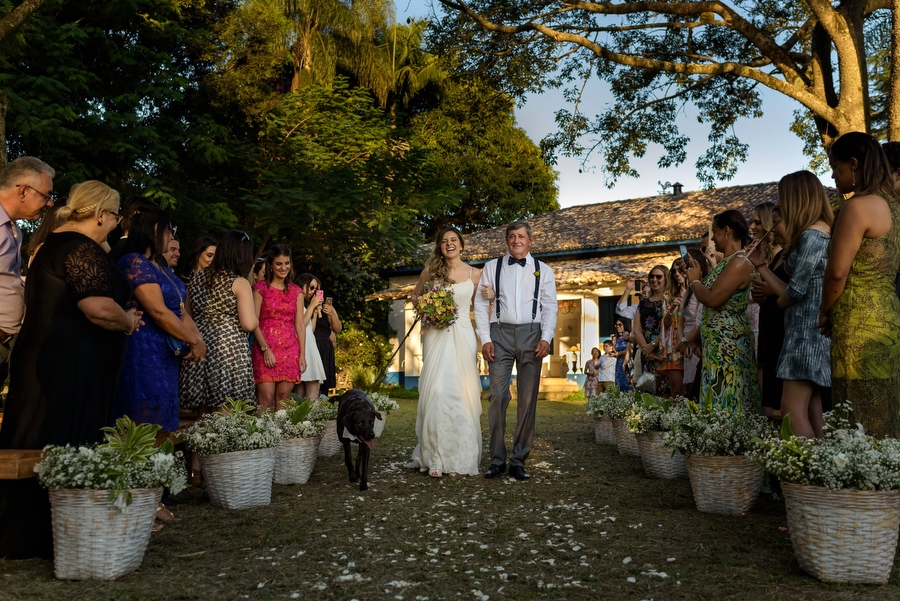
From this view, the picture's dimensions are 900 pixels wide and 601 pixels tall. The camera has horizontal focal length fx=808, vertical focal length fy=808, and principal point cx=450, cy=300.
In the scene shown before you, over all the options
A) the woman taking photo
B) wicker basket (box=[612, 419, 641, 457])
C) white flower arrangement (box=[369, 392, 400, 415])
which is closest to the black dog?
white flower arrangement (box=[369, 392, 400, 415])

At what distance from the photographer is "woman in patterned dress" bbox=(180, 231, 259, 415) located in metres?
7.02

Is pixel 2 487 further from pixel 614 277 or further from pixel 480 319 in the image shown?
pixel 614 277

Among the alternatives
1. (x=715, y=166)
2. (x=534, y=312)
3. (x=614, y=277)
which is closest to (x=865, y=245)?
(x=534, y=312)

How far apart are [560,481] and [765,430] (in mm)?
2498

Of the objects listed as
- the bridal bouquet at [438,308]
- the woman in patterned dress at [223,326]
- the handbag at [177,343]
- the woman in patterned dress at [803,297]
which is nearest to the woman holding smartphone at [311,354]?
the bridal bouquet at [438,308]

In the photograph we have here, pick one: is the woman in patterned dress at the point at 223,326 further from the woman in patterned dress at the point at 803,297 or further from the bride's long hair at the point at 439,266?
the woman in patterned dress at the point at 803,297

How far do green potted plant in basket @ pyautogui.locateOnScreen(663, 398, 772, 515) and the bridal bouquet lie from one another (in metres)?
2.96

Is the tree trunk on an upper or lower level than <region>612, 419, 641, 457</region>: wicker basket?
upper

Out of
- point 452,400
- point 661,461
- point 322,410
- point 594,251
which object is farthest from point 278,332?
point 594,251

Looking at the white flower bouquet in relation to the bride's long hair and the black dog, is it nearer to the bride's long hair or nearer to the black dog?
the black dog

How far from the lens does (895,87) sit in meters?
10.7

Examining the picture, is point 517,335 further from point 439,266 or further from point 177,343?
point 177,343

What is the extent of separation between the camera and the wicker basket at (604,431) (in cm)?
1081

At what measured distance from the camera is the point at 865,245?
4.58 metres
